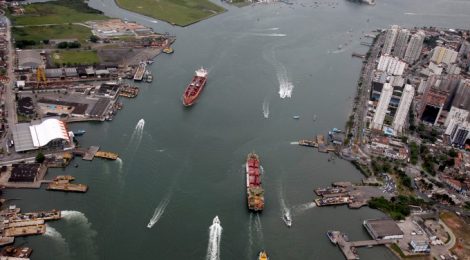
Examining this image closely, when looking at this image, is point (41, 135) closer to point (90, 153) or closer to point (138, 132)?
point (90, 153)

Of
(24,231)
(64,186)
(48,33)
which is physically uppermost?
(48,33)

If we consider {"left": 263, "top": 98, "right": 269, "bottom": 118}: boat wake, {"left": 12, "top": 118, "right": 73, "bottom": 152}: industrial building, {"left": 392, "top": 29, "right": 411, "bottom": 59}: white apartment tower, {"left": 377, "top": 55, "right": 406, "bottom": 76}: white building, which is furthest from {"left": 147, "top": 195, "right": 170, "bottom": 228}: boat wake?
{"left": 392, "top": 29, "right": 411, "bottom": 59}: white apartment tower

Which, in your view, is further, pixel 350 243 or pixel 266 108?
pixel 266 108

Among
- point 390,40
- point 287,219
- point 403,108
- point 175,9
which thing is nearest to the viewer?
point 287,219

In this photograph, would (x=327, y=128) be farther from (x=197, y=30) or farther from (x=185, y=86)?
(x=197, y=30)

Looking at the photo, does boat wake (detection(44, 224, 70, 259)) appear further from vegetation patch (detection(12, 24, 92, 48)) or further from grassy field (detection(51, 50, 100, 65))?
vegetation patch (detection(12, 24, 92, 48))

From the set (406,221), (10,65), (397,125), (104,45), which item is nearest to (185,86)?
(104,45)

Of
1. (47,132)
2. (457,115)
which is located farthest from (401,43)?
(47,132)

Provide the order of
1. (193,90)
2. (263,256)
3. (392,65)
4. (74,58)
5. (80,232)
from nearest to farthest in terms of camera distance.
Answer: (263,256) < (80,232) < (193,90) < (74,58) < (392,65)
